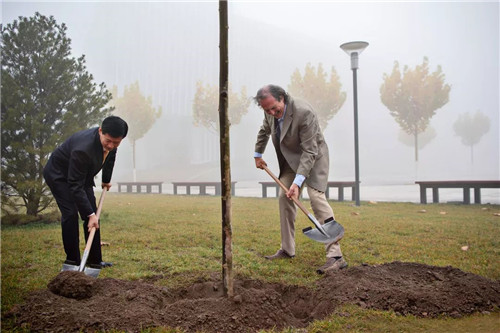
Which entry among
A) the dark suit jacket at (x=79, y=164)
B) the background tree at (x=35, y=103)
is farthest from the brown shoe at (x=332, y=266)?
the background tree at (x=35, y=103)

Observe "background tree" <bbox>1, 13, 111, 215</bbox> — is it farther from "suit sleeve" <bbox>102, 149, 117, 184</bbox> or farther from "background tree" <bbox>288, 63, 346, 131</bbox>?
"background tree" <bbox>288, 63, 346, 131</bbox>

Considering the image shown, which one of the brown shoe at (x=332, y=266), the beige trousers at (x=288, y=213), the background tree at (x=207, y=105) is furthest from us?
the background tree at (x=207, y=105)

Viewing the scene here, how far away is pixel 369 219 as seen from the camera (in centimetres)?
600

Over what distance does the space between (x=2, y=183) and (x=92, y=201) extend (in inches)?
126

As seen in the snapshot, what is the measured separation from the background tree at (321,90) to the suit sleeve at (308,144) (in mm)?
16257

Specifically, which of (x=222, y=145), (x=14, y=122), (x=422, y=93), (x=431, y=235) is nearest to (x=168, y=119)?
(x=422, y=93)

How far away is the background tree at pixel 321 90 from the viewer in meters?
19.1

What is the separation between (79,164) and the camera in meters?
2.69

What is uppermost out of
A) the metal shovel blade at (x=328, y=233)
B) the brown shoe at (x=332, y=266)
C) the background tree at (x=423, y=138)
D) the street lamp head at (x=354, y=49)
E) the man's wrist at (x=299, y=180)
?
the street lamp head at (x=354, y=49)

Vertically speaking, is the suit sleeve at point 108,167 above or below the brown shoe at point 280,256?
above

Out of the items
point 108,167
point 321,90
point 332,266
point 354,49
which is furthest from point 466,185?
point 321,90

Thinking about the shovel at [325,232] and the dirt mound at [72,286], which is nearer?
the dirt mound at [72,286]

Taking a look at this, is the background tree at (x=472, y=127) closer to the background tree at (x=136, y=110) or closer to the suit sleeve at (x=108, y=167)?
the background tree at (x=136, y=110)

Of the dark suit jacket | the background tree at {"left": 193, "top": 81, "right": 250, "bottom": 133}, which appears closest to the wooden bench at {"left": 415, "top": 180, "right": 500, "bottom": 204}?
the dark suit jacket
